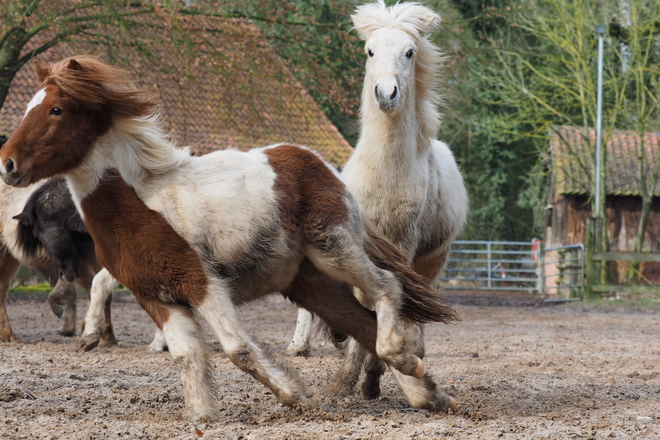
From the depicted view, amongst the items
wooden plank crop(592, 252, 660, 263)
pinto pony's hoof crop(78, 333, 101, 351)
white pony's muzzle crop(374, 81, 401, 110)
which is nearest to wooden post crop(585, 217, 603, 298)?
wooden plank crop(592, 252, 660, 263)

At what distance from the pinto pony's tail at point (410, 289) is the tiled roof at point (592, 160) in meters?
23.5

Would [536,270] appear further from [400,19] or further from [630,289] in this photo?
[400,19]

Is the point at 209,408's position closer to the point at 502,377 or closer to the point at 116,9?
the point at 502,377

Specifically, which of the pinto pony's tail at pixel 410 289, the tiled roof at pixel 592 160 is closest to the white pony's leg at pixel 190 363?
the pinto pony's tail at pixel 410 289

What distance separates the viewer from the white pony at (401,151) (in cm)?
580

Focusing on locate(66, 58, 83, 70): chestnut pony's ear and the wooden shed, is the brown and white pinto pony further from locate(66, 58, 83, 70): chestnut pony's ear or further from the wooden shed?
the wooden shed

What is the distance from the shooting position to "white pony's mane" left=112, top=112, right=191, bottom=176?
15.4 feet

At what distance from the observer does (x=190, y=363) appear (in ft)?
14.6

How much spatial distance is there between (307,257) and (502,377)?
2507 millimetres

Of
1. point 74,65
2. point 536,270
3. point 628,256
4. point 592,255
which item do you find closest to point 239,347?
point 74,65

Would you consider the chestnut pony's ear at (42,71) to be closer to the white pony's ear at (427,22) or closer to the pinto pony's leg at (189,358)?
the pinto pony's leg at (189,358)

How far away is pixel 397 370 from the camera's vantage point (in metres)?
4.82

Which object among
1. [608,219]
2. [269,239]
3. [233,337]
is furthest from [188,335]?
[608,219]

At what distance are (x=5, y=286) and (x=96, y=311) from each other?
5.88 feet
